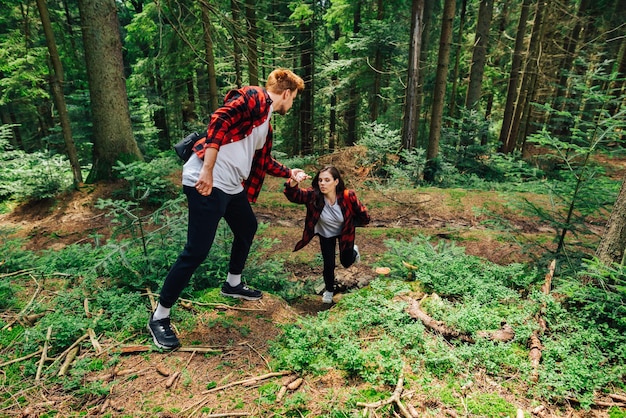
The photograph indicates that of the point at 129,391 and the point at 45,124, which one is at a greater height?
the point at 129,391

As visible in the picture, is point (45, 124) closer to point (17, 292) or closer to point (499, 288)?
point (17, 292)

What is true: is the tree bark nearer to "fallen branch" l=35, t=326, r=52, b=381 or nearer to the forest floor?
the forest floor

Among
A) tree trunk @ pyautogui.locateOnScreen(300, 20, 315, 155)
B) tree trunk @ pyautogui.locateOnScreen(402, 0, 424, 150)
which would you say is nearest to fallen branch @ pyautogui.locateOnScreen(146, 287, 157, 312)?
tree trunk @ pyautogui.locateOnScreen(402, 0, 424, 150)

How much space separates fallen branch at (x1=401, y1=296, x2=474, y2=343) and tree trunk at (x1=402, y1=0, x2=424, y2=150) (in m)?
9.58

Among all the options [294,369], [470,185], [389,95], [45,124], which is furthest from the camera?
[45,124]

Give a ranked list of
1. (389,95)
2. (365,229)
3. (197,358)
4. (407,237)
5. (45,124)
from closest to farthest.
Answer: (197,358), (407,237), (365,229), (389,95), (45,124)

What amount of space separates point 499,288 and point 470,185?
8342 millimetres

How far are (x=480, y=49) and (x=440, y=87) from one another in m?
5.87

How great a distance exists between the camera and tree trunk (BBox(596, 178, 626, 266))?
3.17m

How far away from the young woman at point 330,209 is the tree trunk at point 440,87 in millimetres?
7133

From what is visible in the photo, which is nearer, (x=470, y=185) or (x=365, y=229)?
(x=365, y=229)

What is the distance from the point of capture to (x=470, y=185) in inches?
434

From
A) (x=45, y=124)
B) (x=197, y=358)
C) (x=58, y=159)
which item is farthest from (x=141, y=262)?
(x=45, y=124)

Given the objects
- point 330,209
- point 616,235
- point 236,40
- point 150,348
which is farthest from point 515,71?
point 150,348
